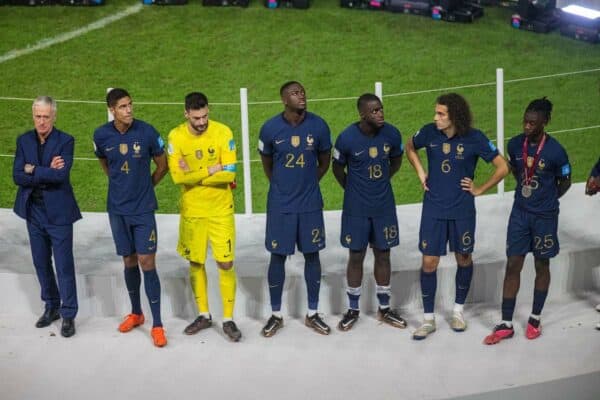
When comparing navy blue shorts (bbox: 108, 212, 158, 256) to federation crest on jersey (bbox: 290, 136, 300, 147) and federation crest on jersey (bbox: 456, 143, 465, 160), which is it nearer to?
federation crest on jersey (bbox: 290, 136, 300, 147)

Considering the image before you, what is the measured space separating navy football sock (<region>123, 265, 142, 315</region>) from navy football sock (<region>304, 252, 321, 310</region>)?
3.68ft

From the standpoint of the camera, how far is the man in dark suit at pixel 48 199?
315 inches

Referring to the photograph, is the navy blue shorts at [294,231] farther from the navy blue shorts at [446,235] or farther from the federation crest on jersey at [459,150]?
the federation crest on jersey at [459,150]

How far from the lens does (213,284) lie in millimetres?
8625

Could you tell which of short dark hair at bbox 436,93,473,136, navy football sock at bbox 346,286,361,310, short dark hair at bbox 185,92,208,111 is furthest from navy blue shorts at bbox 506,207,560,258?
short dark hair at bbox 185,92,208,111

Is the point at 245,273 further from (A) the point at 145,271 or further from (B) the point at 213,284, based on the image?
(A) the point at 145,271

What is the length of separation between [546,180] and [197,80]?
7.18m

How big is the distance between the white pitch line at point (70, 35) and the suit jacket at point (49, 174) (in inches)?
285

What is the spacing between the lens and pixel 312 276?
27.3 ft

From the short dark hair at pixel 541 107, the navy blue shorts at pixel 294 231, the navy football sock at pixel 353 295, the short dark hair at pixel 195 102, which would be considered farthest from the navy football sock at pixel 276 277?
the short dark hair at pixel 541 107

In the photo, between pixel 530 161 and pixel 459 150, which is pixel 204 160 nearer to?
pixel 459 150

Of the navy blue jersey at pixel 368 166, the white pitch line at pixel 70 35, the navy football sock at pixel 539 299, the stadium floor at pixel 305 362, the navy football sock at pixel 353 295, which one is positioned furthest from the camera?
the white pitch line at pixel 70 35

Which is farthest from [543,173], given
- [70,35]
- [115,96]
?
[70,35]

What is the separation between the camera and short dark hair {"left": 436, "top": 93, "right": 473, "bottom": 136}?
7.88m
